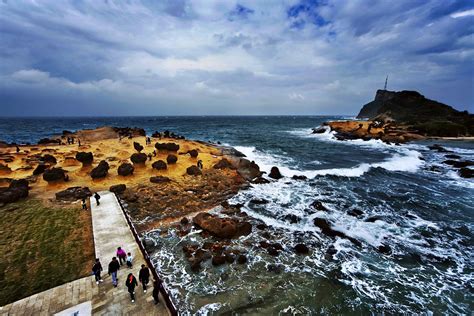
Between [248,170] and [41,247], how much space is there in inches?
976

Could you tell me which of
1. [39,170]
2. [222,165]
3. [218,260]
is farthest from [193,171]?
[39,170]

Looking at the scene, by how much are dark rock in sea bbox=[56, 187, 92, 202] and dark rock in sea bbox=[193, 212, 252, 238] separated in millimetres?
12651

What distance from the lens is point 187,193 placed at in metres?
26.8

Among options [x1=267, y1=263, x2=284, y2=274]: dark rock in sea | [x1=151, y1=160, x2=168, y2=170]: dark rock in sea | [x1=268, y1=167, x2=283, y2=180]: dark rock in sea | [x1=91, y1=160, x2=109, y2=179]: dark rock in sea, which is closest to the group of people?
[x1=267, y1=263, x2=284, y2=274]: dark rock in sea

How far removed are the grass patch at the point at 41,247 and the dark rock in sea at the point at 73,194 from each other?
1519mm

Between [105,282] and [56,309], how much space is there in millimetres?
2145

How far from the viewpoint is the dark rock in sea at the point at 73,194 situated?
74.8 feet

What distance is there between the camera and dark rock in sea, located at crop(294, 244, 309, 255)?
16970mm

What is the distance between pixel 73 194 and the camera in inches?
920

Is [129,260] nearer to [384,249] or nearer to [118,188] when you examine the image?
[118,188]

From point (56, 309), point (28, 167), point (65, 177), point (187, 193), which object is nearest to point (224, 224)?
point (187, 193)

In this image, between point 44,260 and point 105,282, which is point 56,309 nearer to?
point 105,282

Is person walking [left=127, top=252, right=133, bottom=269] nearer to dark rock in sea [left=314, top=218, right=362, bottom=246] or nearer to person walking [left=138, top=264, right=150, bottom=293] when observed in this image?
person walking [left=138, top=264, right=150, bottom=293]

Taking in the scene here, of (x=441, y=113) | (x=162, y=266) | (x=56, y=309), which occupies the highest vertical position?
(x=441, y=113)
